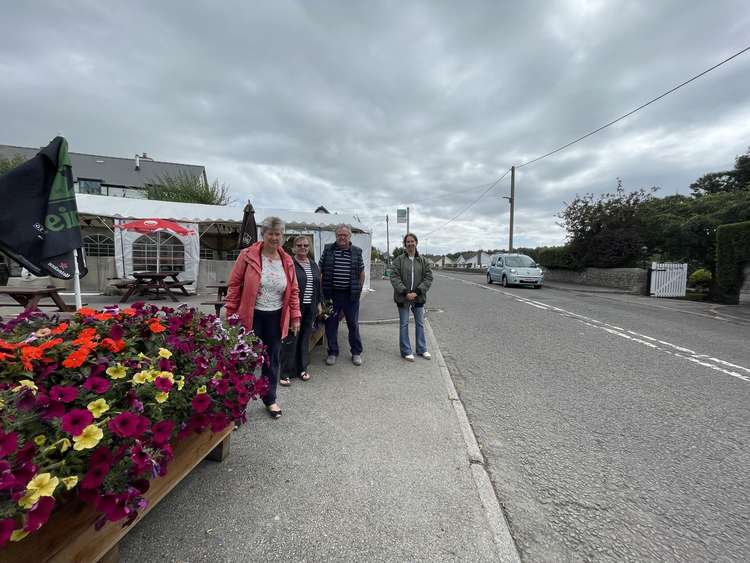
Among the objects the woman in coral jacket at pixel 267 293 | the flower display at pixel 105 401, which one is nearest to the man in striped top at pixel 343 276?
the woman in coral jacket at pixel 267 293

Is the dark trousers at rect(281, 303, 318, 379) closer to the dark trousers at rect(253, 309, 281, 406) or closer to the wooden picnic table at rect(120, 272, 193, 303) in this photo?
the dark trousers at rect(253, 309, 281, 406)

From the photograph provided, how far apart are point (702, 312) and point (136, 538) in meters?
14.7

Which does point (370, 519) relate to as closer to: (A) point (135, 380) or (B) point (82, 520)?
(B) point (82, 520)

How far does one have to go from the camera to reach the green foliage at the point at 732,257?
12.0 m

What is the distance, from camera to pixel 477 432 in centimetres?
295

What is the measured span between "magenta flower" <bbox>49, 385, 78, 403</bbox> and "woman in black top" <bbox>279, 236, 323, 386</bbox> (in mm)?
2266

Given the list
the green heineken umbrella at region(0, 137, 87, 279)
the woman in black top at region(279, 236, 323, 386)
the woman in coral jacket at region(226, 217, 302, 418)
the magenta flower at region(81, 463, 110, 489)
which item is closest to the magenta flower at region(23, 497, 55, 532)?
the magenta flower at region(81, 463, 110, 489)

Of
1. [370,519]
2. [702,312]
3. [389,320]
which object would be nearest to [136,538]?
[370,519]

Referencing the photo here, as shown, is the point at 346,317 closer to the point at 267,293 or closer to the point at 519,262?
the point at 267,293

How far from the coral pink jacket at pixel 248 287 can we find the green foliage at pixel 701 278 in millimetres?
21319

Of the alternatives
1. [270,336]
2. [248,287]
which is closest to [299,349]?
[270,336]

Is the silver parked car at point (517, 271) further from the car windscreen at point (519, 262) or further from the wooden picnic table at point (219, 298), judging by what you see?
the wooden picnic table at point (219, 298)

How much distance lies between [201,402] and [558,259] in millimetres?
26152

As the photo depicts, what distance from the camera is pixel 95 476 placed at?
125 centimetres
